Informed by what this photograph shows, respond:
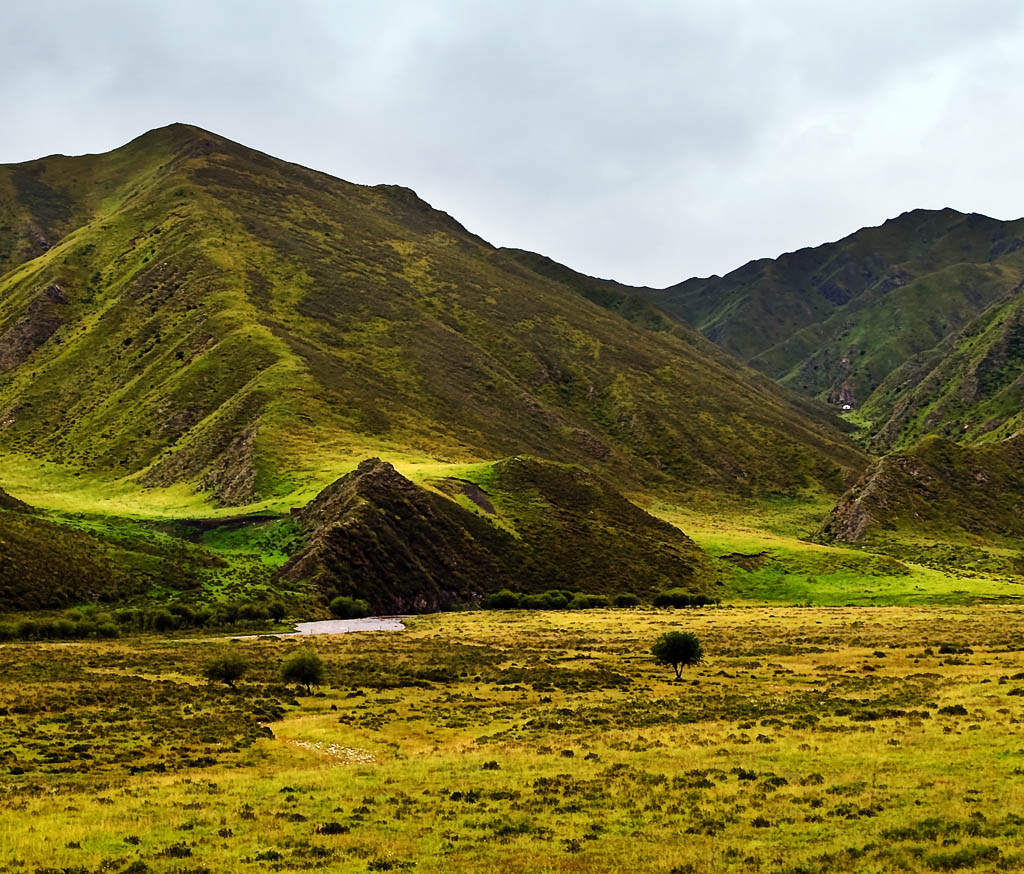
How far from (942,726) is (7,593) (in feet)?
281

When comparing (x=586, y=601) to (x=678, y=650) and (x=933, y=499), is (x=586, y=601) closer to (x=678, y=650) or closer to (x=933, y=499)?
(x=678, y=650)

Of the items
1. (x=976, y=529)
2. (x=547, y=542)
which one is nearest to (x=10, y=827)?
(x=547, y=542)

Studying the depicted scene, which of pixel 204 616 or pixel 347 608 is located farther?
pixel 347 608

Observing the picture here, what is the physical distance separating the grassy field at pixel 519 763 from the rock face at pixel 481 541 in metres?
44.2

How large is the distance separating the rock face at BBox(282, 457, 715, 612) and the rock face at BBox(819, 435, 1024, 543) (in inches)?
1878

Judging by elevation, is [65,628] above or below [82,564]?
below

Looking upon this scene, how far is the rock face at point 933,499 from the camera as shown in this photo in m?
177

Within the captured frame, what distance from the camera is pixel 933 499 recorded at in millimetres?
185500

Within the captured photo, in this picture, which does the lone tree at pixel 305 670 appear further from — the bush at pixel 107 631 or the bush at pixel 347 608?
the bush at pixel 347 608

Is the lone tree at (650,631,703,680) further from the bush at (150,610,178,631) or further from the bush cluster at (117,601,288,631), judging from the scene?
the bush at (150,610,178,631)

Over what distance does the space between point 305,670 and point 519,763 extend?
25.8 metres

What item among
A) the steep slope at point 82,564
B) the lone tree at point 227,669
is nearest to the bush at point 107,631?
the steep slope at point 82,564

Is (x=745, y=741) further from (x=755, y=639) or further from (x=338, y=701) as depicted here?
(x=755, y=639)

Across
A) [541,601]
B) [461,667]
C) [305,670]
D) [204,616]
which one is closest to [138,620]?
[204,616]
